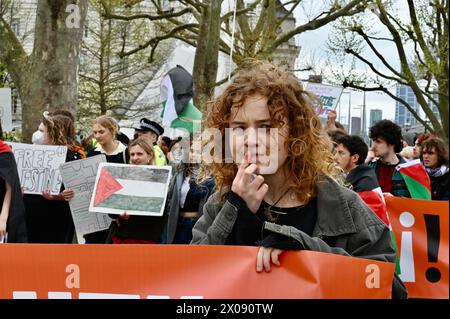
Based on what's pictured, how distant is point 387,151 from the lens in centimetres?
746

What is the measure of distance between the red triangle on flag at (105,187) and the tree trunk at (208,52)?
38.6 feet

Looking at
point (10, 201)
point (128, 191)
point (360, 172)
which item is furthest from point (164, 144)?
point (360, 172)

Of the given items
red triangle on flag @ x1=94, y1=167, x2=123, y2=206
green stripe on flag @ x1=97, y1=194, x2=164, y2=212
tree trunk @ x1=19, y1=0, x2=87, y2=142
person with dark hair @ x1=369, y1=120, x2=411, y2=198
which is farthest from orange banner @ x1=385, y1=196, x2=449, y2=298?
tree trunk @ x1=19, y1=0, x2=87, y2=142

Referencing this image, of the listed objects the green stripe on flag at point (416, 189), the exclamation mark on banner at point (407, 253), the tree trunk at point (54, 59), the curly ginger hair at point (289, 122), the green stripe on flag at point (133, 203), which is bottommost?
the exclamation mark on banner at point (407, 253)

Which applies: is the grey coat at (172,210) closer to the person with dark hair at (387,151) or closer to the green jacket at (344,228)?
the person with dark hair at (387,151)

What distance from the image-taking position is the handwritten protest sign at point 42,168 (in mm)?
7039

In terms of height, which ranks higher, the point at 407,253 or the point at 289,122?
the point at 289,122

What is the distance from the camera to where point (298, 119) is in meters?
2.57

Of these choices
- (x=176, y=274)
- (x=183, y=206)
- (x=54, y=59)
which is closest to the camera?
(x=176, y=274)

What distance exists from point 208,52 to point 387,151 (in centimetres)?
1154

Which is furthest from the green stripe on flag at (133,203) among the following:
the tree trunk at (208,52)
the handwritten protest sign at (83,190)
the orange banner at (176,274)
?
the tree trunk at (208,52)

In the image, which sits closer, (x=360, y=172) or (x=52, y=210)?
(x=360, y=172)

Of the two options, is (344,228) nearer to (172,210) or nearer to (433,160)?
(172,210)

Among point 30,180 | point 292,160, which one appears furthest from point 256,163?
point 30,180
